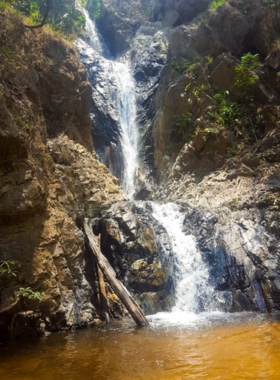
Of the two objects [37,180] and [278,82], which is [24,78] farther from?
[278,82]

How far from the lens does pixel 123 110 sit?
22875mm

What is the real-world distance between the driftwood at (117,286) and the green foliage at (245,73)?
1230 centimetres

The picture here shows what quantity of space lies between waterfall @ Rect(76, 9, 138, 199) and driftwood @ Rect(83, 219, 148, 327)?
984 centimetres

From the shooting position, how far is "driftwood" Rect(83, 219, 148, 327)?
784 cm

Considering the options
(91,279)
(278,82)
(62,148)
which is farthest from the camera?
(278,82)

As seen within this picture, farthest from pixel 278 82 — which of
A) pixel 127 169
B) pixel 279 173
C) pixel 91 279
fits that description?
pixel 91 279

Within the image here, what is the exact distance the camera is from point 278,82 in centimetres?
1758

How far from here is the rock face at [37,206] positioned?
23.5 feet

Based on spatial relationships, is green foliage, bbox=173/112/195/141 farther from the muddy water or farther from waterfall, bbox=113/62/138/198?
the muddy water

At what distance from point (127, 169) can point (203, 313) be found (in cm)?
1213

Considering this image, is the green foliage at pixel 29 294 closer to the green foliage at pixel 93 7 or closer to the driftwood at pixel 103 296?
the driftwood at pixel 103 296

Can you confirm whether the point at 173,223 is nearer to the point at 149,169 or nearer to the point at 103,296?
the point at 103,296

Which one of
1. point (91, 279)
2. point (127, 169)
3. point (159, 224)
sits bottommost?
point (91, 279)

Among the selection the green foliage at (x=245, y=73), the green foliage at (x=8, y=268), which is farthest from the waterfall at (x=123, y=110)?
the green foliage at (x=8, y=268)
